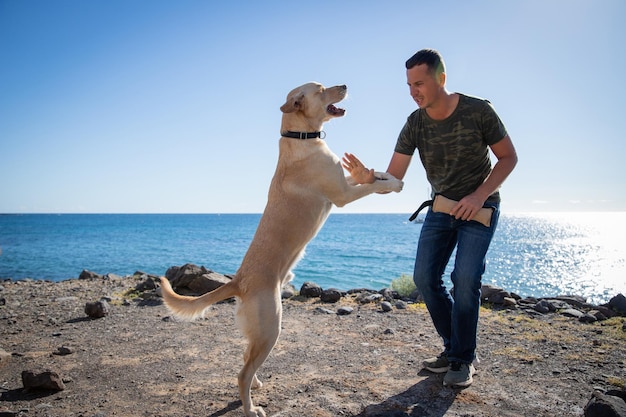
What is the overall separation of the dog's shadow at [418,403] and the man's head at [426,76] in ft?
8.62

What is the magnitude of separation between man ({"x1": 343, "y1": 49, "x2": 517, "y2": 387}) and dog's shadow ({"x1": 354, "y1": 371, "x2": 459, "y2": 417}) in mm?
150

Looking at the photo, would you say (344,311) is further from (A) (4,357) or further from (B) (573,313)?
(A) (4,357)

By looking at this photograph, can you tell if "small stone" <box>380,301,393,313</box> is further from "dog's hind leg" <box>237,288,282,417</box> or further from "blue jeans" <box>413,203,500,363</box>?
"dog's hind leg" <box>237,288,282,417</box>

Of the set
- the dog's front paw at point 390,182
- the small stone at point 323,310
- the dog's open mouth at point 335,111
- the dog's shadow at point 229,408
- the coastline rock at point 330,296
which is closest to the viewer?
the dog's shadow at point 229,408

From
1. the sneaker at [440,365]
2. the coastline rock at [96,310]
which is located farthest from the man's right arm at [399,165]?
the coastline rock at [96,310]

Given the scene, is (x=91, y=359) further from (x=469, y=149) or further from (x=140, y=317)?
(x=469, y=149)

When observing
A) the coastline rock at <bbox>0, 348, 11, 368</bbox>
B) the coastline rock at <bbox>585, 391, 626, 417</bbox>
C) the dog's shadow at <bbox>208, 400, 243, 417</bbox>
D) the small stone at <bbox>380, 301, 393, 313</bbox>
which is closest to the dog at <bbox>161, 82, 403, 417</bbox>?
the dog's shadow at <bbox>208, 400, 243, 417</bbox>

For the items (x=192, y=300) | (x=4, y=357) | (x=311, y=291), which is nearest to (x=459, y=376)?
(x=192, y=300)

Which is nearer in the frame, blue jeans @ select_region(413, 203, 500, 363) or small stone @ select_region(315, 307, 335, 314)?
blue jeans @ select_region(413, 203, 500, 363)

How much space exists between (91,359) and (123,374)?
2.52 feet

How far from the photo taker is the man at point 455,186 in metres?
3.51

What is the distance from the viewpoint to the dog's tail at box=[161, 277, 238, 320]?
335 cm

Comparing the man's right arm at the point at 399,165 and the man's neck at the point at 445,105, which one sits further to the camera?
the man's right arm at the point at 399,165

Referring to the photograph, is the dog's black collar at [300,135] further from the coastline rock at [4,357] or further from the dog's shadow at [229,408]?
the coastline rock at [4,357]
